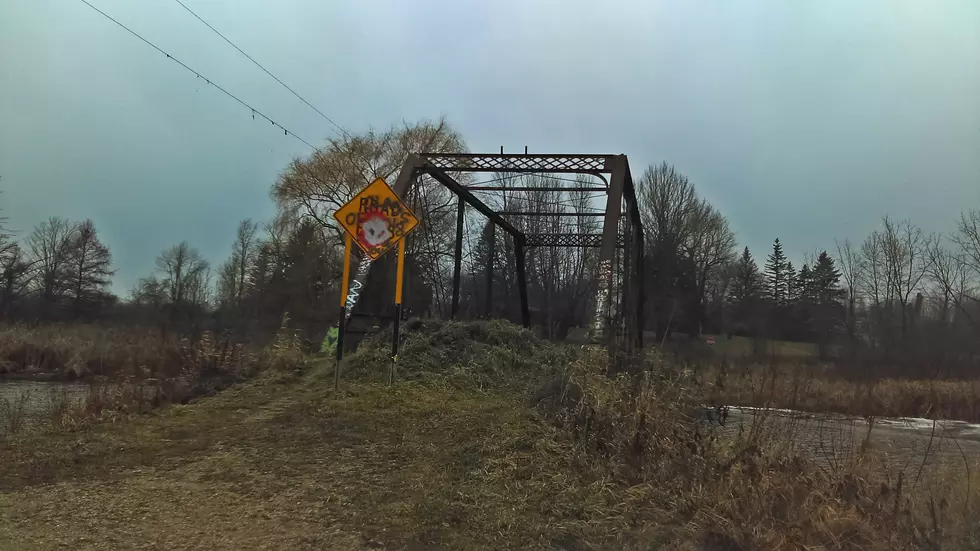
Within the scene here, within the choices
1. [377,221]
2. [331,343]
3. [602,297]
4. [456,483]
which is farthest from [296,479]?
[331,343]

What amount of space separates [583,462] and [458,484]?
110cm

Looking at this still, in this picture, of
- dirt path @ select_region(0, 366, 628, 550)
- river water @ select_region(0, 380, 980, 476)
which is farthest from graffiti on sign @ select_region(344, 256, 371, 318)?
river water @ select_region(0, 380, 980, 476)

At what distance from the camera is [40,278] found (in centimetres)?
4834

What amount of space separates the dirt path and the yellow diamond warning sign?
2110mm

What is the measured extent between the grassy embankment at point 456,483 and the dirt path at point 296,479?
0.06 ft

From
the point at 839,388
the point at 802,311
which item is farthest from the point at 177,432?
the point at 802,311

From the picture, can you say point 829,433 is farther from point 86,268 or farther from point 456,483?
point 86,268

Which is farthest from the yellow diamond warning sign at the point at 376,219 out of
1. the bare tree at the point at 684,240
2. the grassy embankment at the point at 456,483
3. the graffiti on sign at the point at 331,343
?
the bare tree at the point at 684,240

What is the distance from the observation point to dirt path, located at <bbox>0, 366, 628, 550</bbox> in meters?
3.83

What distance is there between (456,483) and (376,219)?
424 centimetres

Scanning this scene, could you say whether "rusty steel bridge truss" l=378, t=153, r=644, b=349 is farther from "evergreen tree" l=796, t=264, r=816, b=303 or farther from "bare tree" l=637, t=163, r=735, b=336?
"evergreen tree" l=796, t=264, r=816, b=303

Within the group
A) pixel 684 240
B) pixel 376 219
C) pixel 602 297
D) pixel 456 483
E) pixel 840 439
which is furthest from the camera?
pixel 684 240

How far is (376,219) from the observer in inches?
319

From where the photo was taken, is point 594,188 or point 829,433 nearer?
point 829,433
